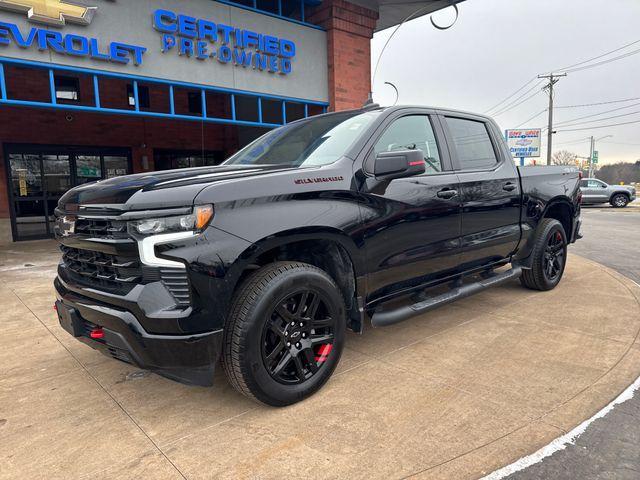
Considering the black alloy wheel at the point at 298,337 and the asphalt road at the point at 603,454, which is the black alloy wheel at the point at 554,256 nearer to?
the asphalt road at the point at 603,454

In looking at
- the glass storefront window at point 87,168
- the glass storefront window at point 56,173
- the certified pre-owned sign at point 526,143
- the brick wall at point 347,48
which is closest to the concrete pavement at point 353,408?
the brick wall at point 347,48

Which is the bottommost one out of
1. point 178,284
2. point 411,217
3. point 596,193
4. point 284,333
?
point 596,193

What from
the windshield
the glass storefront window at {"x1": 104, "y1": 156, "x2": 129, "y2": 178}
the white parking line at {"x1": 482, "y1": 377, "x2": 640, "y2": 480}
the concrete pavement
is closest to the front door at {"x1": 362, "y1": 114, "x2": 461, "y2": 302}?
the windshield

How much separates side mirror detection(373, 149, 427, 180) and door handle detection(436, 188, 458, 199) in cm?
60

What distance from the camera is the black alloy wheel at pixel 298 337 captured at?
2.70 metres

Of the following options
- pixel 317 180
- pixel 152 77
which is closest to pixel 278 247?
pixel 317 180

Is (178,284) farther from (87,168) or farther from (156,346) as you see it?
(87,168)

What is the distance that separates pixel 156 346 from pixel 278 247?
3.08 feet

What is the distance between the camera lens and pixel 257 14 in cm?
1031

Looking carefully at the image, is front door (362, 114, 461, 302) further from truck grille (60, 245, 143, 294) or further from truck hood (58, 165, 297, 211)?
truck grille (60, 245, 143, 294)

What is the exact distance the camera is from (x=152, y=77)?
353 inches

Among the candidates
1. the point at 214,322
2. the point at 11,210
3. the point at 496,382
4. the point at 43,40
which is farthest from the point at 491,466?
the point at 11,210

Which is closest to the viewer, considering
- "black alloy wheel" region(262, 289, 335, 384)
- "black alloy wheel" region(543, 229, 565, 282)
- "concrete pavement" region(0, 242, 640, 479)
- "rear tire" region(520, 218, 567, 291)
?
"concrete pavement" region(0, 242, 640, 479)

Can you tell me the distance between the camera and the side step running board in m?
3.29
